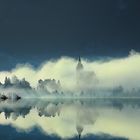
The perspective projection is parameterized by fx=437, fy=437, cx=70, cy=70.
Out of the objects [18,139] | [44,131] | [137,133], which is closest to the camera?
[18,139]

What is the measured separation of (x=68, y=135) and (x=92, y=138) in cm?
378

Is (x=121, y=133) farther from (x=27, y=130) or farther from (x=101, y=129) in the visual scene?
(x=27, y=130)

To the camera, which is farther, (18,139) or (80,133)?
(80,133)

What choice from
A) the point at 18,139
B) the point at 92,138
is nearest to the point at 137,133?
the point at 92,138

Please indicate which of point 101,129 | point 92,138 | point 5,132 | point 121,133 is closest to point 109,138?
point 92,138

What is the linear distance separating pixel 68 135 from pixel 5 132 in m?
7.68

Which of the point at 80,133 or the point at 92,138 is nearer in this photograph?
the point at 92,138

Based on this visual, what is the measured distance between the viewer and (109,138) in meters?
46.6

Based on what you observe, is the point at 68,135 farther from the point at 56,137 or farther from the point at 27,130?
the point at 27,130

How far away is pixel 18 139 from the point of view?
45.3m

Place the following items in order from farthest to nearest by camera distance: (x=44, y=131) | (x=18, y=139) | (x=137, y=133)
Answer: (x=44, y=131), (x=137, y=133), (x=18, y=139)

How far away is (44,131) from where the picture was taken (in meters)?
53.8

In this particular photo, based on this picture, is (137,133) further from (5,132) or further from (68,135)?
(5,132)

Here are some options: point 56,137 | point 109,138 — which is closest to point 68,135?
point 56,137
